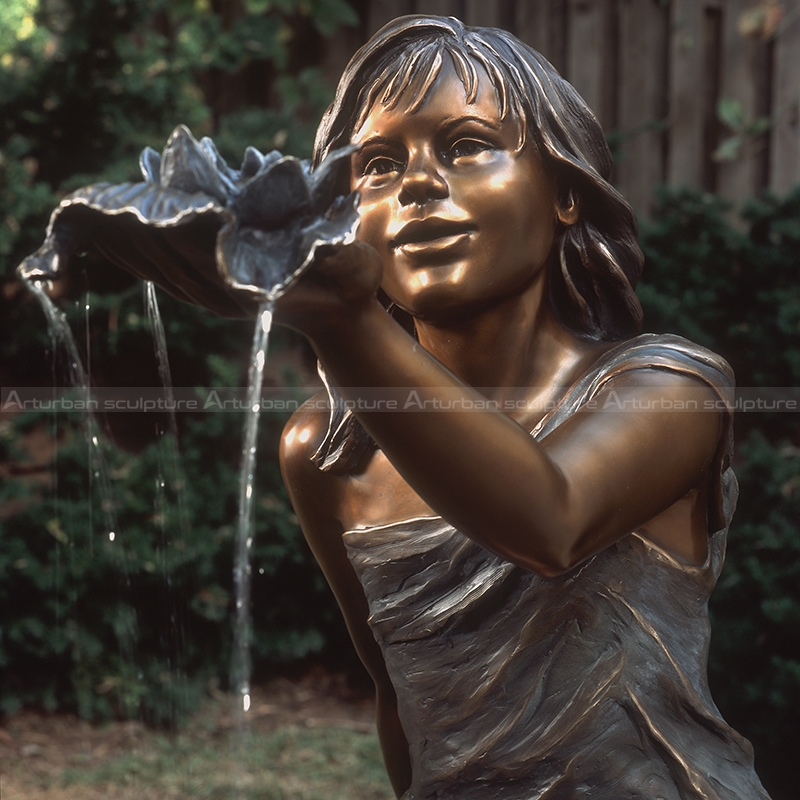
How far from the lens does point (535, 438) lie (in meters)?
1.48

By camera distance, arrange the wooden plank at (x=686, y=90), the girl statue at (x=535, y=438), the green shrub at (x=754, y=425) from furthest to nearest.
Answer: the wooden plank at (x=686, y=90) < the green shrub at (x=754, y=425) < the girl statue at (x=535, y=438)

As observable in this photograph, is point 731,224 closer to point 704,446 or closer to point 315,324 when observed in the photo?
point 704,446

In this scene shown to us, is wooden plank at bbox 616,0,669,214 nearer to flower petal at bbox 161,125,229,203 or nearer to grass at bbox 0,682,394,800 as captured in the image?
grass at bbox 0,682,394,800

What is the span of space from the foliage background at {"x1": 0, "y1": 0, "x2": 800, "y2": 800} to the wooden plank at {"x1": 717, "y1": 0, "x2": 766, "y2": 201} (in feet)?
0.62

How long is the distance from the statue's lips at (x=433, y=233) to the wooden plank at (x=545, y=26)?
10.7ft

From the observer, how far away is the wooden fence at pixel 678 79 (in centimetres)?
430

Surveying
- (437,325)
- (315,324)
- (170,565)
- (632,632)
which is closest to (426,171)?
(437,325)

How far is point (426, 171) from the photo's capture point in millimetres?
1510

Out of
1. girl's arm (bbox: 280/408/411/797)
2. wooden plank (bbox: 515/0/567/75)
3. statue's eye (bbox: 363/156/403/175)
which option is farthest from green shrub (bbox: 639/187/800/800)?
statue's eye (bbox: 363/156/403/175)

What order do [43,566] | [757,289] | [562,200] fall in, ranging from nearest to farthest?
[562,200], [43,566], [757,289]

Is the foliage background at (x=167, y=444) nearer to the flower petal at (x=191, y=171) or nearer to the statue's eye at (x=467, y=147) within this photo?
the statue's eye at (x=467, y=147)

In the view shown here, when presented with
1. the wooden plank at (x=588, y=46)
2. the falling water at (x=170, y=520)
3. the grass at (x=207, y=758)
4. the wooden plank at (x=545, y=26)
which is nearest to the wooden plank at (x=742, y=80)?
the wooden plank at (x=588, y=46)

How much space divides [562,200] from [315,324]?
0.69 metres

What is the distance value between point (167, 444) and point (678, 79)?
8.87 feet
